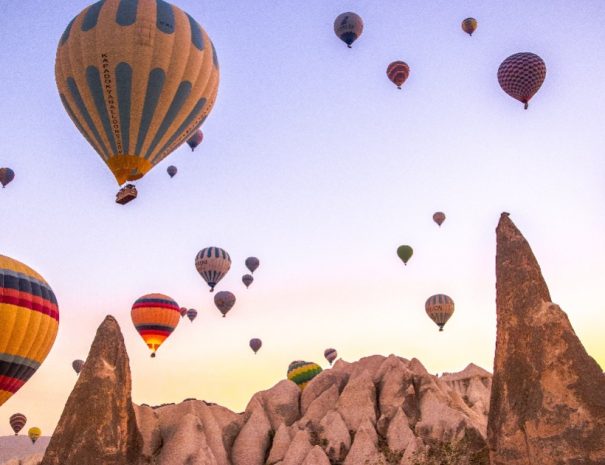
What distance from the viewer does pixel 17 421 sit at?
233ft

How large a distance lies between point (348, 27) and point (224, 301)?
27.8 metres

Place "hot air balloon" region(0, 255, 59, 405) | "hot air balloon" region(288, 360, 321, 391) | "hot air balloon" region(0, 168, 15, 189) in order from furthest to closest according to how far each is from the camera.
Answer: "hot air balloon" region(288, 360, 321, 391), "hot air balloon" region(0, 168, 15, 189), "hot air balloon" region(0, 255, 59, 405)

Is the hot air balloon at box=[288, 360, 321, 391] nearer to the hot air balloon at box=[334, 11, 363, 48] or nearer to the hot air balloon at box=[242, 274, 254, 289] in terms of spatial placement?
the hot air balloon at box=[242, 274, 254, 289]

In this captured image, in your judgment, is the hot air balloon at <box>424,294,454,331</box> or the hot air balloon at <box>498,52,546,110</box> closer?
the hot air balloon at <box>498,52,546,110</box>

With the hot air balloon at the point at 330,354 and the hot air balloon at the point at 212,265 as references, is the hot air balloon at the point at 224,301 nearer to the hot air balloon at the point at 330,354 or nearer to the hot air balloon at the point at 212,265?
the hot air balloon at the point at 212,265

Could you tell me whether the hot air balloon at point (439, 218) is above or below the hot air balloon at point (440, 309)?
above

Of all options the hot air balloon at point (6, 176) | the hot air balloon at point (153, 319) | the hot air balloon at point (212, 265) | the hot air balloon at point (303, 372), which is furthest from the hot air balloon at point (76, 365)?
the hot air balloon at point (6, 176)

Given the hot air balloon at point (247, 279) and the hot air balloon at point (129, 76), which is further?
the hot air balloon at point (247, 279)

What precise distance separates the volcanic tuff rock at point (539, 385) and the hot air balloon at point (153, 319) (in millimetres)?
29880

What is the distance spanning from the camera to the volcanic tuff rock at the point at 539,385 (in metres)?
21.4

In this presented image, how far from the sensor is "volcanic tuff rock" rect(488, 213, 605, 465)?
21422mm

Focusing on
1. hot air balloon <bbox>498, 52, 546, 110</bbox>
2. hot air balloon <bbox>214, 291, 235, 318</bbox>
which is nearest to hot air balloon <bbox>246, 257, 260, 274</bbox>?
hot air balloon <bbox>214, 291, 235, 318</bbox>

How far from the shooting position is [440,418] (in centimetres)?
3812

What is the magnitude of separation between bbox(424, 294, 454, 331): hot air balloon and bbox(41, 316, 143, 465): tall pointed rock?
117 feet
